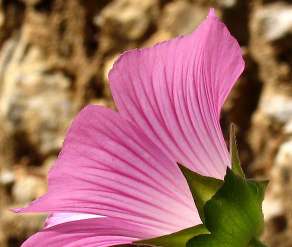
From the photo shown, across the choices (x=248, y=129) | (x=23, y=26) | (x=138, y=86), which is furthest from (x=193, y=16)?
(x=138, y=86)

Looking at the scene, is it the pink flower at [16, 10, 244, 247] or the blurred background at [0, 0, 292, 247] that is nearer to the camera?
the pink flower at [16, 10, 244, 247]

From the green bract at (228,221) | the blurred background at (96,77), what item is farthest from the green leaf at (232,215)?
the blurred background at (96,77)

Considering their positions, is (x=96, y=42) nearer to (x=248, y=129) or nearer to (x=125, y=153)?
(x=248, y=129)

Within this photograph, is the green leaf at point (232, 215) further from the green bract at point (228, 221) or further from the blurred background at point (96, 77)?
the blurred background at point (96, 77)

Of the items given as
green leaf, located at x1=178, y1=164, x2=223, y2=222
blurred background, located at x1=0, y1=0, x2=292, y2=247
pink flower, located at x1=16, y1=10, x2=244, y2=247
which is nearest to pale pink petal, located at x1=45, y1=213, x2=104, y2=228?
pink flower, located at x1=16, y1=10, x2=244, y2=247

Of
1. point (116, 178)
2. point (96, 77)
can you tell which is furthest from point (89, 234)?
point (96, 77)

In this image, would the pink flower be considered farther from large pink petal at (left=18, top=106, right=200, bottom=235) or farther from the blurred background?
the blurred background

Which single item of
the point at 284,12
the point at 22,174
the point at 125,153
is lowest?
the point at 22,174
